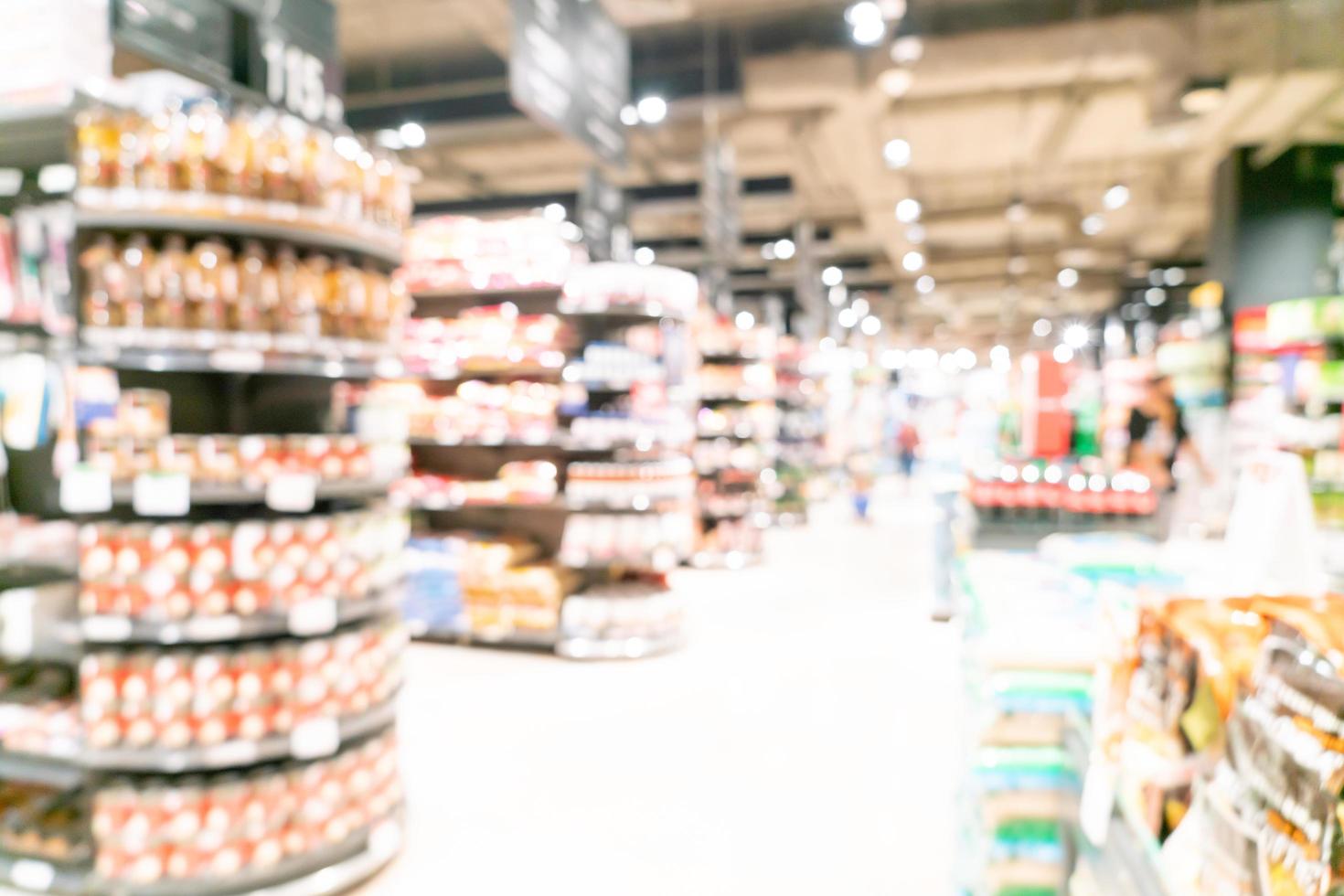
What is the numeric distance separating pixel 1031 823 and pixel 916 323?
3382 cm

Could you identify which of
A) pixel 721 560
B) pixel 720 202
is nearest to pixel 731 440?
pixel 721 560

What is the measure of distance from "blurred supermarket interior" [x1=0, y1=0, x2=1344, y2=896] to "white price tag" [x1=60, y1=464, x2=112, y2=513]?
1 centimetres

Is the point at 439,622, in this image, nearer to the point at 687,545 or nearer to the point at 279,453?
the point at 687,545

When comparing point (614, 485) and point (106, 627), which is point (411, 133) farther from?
point (106, 627)

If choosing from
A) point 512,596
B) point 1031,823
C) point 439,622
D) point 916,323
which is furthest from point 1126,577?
point 916,323

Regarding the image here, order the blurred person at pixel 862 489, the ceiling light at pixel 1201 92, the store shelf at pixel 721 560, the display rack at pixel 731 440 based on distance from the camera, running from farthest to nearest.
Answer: the blurred person at pixel 862 489
the display rack at pixel 731 440
the store shelf at pixel 721 560
the ceiling light at pixel 1201 92

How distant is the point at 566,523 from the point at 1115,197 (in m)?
11.6

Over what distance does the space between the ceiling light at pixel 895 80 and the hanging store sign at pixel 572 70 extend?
11.9 ft

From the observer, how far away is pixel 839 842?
11.3 feet

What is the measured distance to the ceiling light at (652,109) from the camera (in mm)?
8805

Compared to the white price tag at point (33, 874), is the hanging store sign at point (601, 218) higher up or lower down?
higher up

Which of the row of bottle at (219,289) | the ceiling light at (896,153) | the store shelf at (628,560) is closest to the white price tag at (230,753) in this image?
the row of bottle at (219,289)

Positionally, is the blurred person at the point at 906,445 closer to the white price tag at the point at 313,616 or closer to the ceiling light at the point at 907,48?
the ceiling light at the point at 907,48

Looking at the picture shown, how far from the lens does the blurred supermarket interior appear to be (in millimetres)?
1608
